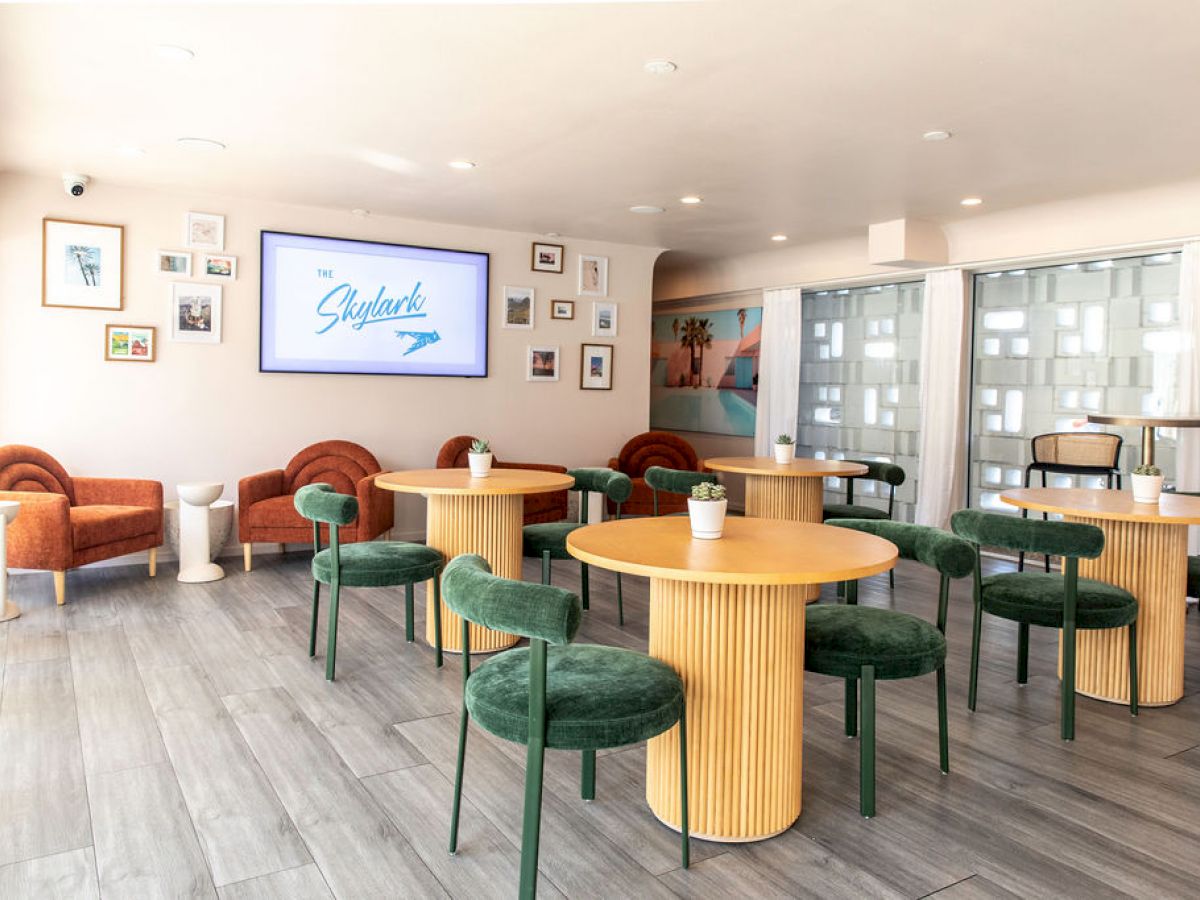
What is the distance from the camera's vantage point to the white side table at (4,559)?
187 inches

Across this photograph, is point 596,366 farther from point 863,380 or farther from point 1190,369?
point 1190,369

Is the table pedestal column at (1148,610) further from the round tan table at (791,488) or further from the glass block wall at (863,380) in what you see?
the glass block wall at (863,380)

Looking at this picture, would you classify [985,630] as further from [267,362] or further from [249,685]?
[267,362]

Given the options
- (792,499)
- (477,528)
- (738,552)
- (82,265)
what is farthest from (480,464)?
(82,265)

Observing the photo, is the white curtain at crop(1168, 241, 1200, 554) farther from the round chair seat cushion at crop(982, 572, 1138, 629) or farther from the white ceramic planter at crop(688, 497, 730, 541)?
the white ceramic planter at crop(688, 497, 730, 541)

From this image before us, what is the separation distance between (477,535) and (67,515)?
2.64 meters

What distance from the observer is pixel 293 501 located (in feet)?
19.8

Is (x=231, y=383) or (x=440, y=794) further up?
(x=231, y=383)

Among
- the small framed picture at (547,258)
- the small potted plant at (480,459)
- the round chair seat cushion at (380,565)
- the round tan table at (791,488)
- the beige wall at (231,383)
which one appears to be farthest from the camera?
the small framed picture at (547,258)

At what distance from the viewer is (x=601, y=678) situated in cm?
230

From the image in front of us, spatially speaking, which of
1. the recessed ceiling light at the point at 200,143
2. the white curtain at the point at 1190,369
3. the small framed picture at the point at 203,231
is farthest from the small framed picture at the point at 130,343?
the white curtain at the point at 1190,369

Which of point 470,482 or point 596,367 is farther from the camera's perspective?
point 596,367

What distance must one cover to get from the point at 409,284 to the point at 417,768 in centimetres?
486

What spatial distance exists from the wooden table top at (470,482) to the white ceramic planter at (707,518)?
1436 millimetres
